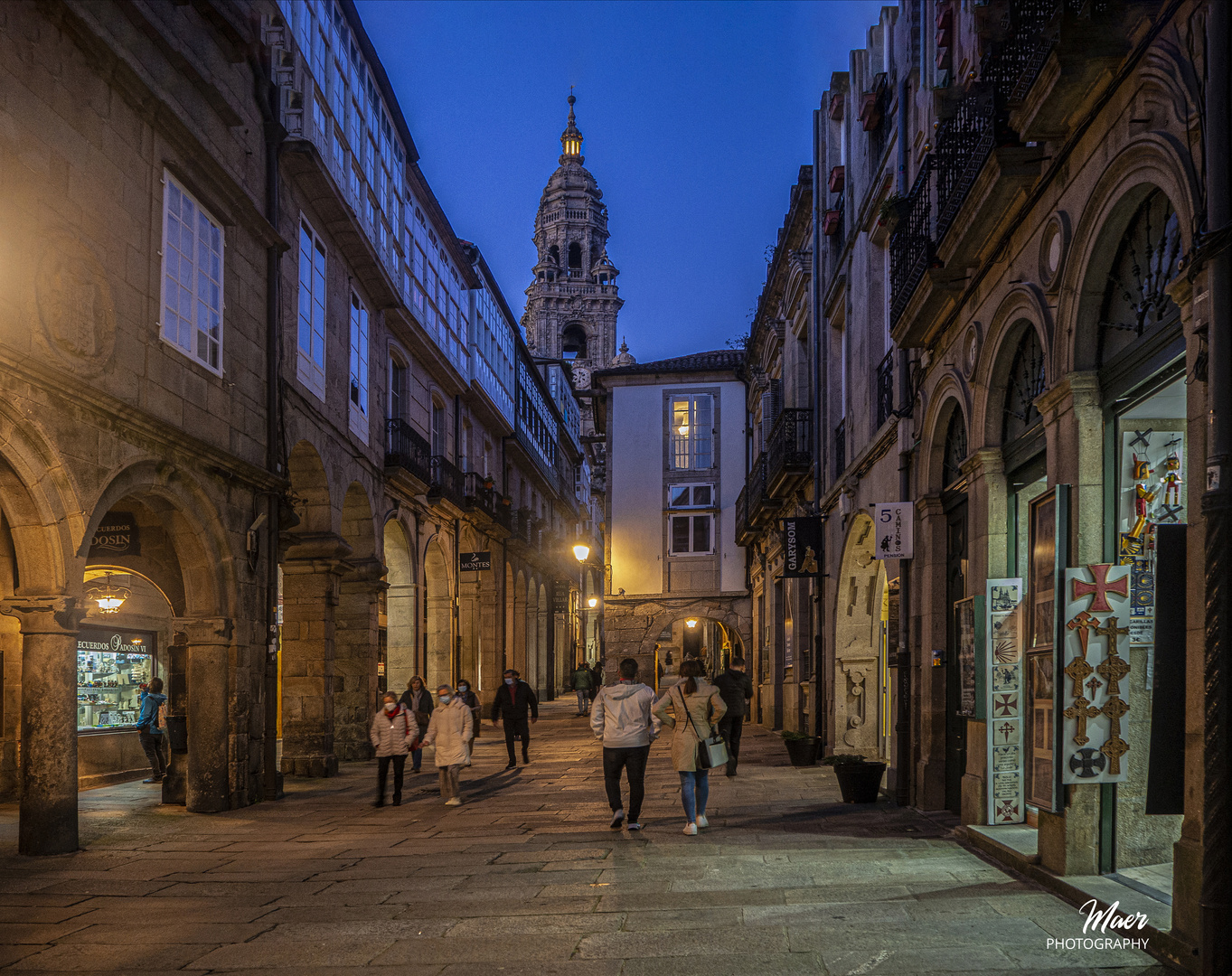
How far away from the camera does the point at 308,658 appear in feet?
59.5

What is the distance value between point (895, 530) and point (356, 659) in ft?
35.6

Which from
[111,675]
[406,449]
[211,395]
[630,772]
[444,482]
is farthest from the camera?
[444,482]

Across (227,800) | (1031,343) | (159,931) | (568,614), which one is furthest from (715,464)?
(159,931)

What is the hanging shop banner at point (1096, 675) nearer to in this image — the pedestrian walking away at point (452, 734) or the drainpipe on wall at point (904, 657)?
the drainpipe on wall at point (904, 657)

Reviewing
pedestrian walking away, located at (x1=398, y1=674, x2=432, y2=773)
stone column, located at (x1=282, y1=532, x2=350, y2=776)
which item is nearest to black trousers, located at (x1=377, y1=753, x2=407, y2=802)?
pedestrian walking away, located at (x1=398, y1=674, x2=432, y2=773)

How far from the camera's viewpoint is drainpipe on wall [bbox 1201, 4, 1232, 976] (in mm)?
5461

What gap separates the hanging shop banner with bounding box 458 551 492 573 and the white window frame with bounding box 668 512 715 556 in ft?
29.7

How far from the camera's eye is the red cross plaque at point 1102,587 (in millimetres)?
7148

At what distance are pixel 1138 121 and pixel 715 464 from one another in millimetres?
30378

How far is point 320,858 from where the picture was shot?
1033 centimetres

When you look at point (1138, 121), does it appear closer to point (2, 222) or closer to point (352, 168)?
point (2, 222)

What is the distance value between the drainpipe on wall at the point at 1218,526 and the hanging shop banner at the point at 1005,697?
3467 millimetres

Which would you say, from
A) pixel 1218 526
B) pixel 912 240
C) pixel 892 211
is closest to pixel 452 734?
Answer: pixel 912 240

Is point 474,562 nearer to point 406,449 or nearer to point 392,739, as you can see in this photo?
point 406,449
